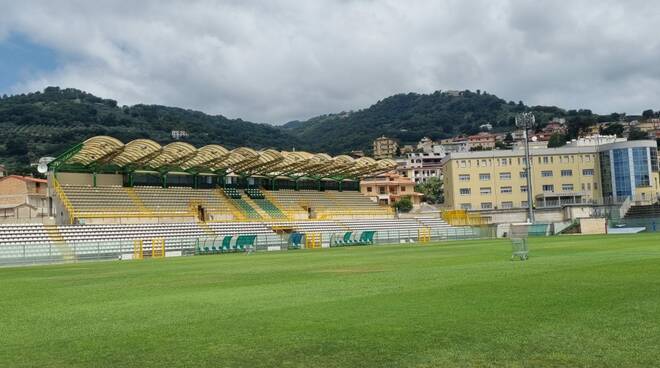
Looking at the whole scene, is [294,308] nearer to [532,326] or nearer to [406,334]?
[406,334]

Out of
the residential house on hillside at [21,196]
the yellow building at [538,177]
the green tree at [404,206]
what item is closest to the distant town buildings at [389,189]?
the green tree at [404,206]

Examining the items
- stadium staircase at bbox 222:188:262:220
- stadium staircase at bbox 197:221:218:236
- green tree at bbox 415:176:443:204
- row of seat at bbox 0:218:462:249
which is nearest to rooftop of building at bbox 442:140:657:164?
row of seat at bbox 0:218:462:249

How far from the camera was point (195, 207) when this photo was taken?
6056 centimetres

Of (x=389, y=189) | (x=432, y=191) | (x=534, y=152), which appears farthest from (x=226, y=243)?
(x=432, y=191)

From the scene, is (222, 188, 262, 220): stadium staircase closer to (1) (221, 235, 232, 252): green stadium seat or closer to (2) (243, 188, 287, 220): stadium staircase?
(2) (243, 188, 287, 220): stadium staircase

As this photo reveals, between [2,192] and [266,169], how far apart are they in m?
32.9

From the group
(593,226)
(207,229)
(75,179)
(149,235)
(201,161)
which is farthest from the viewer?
(201,161)

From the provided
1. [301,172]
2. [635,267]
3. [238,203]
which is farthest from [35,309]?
[301,172]

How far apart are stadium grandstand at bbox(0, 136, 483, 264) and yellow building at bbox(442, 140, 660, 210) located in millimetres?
22290

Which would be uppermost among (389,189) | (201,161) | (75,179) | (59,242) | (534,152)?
(534,152)

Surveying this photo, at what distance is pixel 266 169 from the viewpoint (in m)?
69.4

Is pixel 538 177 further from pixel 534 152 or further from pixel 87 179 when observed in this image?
pixel 87 179

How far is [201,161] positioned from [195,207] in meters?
4.91

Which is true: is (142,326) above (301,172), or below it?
below
